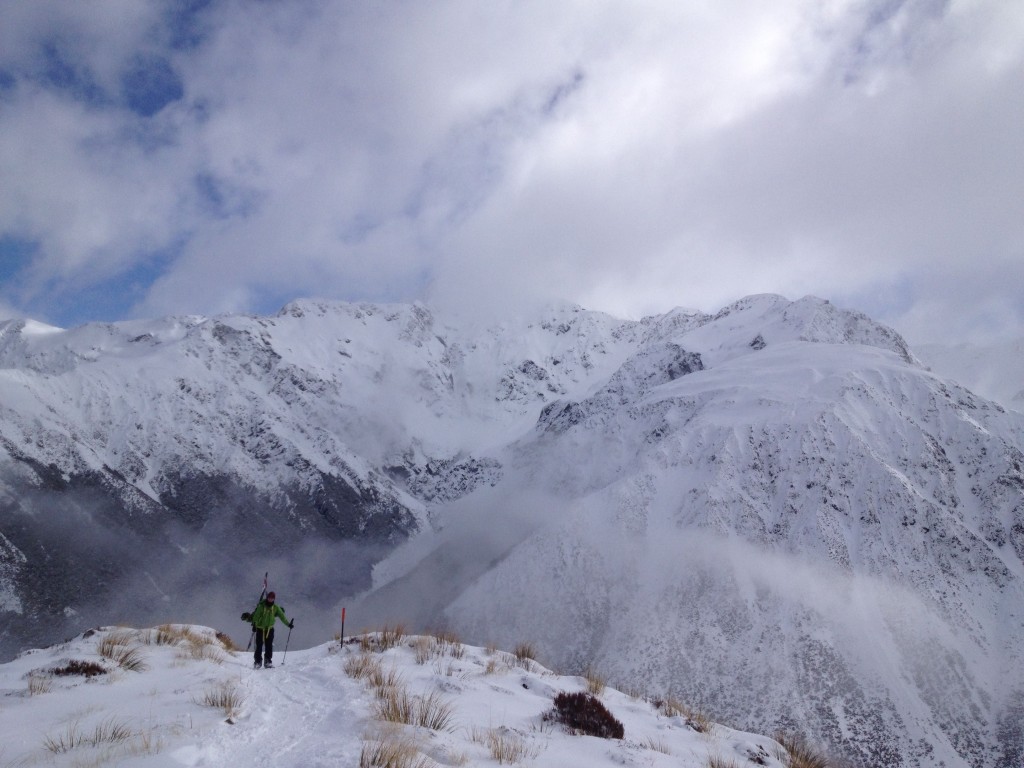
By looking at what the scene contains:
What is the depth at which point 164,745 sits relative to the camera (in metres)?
5.14

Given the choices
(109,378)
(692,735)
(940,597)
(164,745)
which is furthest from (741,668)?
(109,378)

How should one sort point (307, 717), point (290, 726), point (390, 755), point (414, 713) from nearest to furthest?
1. point (390, 755)
2. point (290, 726)
3. point (414, 713)
4. point (307, 717)

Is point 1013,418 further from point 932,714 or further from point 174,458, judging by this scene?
point 174,458

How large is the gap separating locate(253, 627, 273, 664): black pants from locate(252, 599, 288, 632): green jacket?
0.12m

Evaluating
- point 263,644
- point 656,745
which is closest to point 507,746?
point 656,745

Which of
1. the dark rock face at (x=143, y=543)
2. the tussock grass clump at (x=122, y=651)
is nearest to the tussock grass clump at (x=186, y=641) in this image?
the tussock grass clump at (x=122, y=651)

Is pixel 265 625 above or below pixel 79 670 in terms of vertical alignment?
above

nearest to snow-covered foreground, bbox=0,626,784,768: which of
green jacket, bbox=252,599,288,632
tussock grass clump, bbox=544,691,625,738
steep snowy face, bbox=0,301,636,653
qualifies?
tussock grass clump, bbox=544,691,625,738

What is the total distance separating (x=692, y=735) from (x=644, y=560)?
76.0 m

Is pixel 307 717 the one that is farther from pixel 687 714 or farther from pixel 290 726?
pixel 687 714

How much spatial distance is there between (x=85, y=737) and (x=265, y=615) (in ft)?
31.2

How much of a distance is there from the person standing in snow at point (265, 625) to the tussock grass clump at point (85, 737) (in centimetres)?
782

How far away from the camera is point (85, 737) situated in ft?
17.6

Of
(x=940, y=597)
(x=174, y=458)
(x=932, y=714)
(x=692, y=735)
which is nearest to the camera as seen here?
(x=692, y=735)
